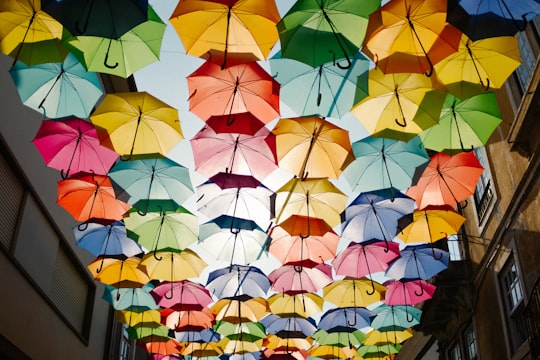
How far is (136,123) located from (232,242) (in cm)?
375

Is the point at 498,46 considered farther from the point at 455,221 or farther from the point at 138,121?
the point at 138,121

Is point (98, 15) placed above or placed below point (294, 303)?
above

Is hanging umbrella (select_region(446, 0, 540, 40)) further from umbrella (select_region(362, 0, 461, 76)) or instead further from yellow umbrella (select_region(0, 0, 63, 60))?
yellow umbrella (select_region(0, 0, 63, 60))

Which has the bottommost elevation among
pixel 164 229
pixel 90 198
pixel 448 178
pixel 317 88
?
pixel 164 229

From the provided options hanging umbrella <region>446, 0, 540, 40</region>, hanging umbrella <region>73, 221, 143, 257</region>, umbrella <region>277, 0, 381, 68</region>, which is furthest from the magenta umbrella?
hanging umbrella <region>446, 0, 540, 40</region>

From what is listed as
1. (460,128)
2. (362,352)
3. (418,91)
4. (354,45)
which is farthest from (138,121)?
(362,352)

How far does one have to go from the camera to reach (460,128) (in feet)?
31.5

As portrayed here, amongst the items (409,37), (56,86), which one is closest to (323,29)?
(409,37)

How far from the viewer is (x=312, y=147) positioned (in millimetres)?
9438

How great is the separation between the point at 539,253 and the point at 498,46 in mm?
4280

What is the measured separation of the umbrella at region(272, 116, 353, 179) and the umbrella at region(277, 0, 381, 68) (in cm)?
130

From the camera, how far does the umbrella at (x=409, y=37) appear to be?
25.5 feet

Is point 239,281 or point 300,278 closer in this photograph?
point 300,278

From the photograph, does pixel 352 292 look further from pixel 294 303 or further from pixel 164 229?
pixel 164 229
